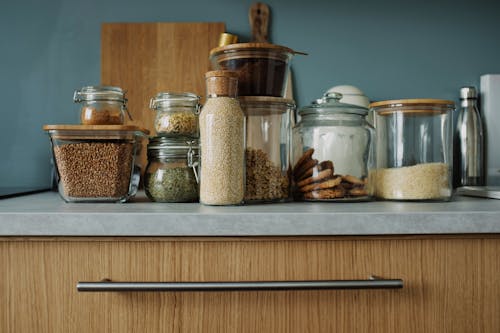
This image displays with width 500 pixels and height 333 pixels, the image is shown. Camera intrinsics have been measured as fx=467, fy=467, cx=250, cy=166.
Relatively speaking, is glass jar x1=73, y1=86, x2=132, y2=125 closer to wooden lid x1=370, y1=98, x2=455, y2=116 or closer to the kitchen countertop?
the kitchen countertop

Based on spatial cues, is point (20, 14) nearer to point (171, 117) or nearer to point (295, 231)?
point (171, 117)

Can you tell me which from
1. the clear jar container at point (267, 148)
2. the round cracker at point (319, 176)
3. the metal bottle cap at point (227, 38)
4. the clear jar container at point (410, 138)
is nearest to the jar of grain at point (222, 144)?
the clear jar container at point (267, 148)

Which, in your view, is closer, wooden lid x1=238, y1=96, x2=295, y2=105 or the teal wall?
wooden lid x1=238, y1=96, x2=295, y2=105

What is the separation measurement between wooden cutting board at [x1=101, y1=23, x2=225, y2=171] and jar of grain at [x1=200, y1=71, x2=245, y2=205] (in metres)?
0.56

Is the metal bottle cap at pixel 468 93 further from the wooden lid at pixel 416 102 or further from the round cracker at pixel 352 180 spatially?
the round cracker at pixel 352 180

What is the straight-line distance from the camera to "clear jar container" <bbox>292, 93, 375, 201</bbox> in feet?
3.42

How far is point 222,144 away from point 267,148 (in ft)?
0.50

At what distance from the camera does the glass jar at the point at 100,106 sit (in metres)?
1.05

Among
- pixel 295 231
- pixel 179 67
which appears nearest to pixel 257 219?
pixel 295 231

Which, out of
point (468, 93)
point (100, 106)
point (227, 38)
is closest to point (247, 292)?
point (100, 106)

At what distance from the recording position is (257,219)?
32.0 inches

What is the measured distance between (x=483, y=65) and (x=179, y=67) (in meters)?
1.00

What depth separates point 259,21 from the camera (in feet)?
4.94

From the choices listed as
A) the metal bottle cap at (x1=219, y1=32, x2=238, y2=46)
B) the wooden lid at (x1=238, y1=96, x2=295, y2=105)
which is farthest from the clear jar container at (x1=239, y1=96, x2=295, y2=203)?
the metal bottle cap at (x1=219, y1=32, x2=238, y2=46)
